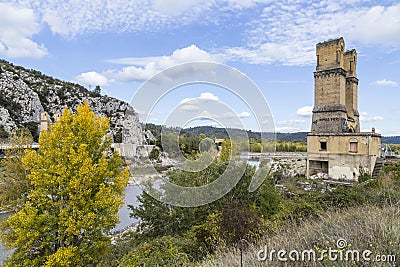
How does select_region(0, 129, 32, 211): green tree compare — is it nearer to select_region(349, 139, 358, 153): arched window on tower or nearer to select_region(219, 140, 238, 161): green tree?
select_region(219, 140, 238, 161): green tree

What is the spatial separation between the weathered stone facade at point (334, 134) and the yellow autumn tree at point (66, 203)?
52.7 ft

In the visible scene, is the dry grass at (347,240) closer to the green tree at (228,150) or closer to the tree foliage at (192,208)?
the tree foliage at (192,208)

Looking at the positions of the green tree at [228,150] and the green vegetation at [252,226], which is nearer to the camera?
the green vegetation at [252,226]

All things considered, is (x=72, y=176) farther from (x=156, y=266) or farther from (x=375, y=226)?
(x=375, y=226)

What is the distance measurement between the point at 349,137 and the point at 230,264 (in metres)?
17.6

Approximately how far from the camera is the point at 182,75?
6.78 m

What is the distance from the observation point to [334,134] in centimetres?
1930

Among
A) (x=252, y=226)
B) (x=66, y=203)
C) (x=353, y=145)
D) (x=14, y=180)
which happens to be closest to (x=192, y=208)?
(x=252, y=226)

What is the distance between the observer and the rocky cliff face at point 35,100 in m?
46.7

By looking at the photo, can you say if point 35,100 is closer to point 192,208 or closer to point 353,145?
point 192,208

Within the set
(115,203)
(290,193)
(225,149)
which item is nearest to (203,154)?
(225,149)

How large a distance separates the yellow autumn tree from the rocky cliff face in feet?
97.1

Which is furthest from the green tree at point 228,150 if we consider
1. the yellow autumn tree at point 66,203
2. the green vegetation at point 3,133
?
the green vegetation at point 3,133

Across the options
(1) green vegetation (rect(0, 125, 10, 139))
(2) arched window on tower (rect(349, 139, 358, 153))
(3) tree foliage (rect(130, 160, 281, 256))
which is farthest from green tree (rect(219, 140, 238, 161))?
(1) green vegetation (rect(0, 125, 10, 139))
